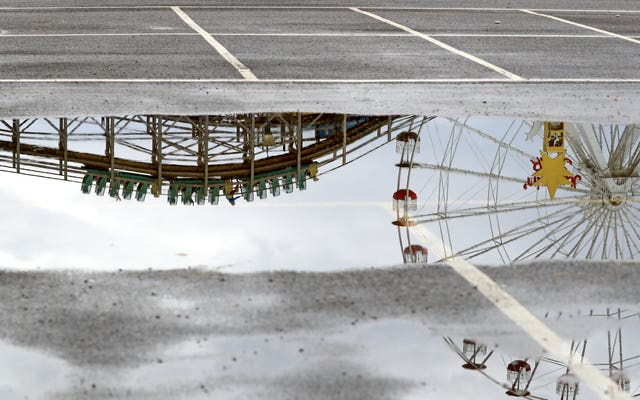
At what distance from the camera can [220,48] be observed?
18.4 m

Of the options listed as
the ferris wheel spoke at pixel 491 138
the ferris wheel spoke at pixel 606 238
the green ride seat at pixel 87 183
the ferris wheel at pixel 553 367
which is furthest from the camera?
the ferris wheel spoke at pixel 491 138

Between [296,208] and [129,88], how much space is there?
4.95 meters

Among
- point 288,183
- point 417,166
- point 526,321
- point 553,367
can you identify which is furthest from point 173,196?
point 553,367

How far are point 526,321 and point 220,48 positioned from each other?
11.4 meters

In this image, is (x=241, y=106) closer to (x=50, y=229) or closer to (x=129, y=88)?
(x=129, y=88)

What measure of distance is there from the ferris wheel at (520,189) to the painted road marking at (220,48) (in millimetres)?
3429

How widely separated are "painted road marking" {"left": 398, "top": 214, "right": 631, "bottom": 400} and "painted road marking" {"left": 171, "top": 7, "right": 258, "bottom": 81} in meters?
6.52

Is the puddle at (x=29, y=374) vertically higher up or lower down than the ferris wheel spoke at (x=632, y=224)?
lower down

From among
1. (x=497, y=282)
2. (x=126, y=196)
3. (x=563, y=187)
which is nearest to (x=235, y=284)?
(x=497, y=282)

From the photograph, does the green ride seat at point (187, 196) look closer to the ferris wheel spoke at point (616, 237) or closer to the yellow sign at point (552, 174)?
the yellow sign at point (552, 174)

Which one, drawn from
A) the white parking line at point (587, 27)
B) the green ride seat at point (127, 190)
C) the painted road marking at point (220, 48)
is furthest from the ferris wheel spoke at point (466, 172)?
the white parking line at point (587, 27)

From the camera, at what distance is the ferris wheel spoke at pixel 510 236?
9280 millimetres

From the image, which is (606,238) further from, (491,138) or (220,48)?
(220,48)

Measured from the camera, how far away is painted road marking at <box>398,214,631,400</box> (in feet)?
21.7
